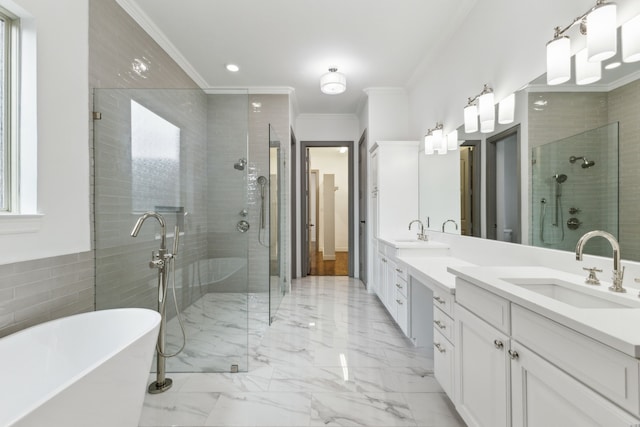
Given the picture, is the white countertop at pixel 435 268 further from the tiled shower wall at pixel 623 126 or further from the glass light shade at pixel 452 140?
the glass light shade at pixel 452 140

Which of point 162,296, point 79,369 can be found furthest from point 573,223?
point 79,369

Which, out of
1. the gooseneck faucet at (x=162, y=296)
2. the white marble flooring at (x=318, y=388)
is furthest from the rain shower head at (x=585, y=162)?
the gooseneck faucet at (x=162, y=296)

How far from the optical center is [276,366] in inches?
84.4

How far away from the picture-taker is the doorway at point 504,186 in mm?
1803

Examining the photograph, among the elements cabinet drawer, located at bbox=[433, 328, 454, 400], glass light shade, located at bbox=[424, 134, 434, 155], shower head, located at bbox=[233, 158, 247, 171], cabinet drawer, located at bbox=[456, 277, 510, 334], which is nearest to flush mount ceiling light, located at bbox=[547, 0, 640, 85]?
cabinet drawer, located at bbox=[456, 277, 510, 334]

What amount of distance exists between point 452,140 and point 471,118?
1.38 ft

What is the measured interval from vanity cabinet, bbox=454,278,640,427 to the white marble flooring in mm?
387

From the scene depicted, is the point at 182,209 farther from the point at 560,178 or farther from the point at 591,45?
the point at 591,45

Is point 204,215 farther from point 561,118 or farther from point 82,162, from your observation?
point 561,118

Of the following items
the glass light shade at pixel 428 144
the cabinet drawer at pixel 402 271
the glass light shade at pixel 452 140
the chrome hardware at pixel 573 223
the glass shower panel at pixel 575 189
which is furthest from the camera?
the glass light shade at pixel 428 144

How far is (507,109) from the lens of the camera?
1.85m

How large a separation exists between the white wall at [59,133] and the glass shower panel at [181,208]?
12 cm

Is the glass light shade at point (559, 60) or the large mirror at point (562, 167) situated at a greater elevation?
the glass light shade at point (559, 60)

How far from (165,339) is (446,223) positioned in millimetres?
2489
